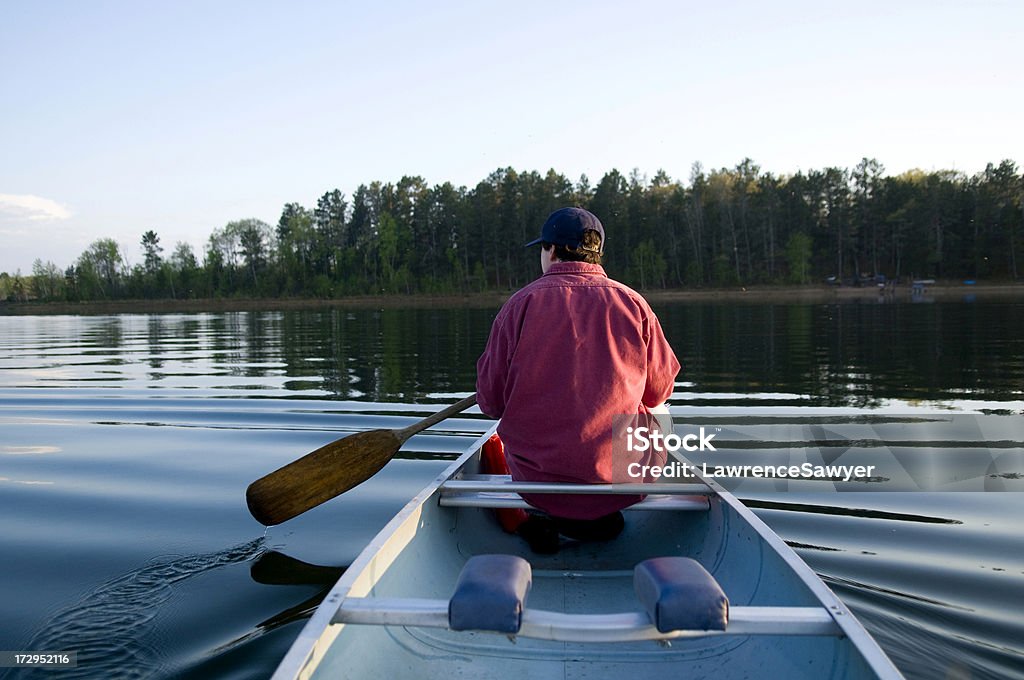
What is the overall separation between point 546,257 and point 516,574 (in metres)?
1.73

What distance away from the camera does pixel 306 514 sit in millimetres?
5281

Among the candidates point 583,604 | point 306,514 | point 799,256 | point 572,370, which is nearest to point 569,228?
point 572,370

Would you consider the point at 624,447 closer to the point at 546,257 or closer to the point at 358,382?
the point at 546,257

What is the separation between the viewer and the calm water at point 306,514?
331cm

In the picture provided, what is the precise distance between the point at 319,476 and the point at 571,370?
2.12 m

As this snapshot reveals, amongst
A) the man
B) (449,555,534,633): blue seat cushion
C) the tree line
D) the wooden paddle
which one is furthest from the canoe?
the tree line

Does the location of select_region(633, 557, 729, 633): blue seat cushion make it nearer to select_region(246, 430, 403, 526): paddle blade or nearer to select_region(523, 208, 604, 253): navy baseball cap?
select_region(523, 208, 604, 253): navy baseball cap

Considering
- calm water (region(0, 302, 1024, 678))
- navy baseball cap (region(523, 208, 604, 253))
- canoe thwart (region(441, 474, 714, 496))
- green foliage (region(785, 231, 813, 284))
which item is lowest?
calm water (region(0, 302, 1024, 678))

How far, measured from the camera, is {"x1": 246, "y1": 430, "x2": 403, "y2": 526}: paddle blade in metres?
4.12

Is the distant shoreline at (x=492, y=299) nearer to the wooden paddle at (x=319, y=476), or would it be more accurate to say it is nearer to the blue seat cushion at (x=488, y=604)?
the wooden paddle at (x=319, y=476)

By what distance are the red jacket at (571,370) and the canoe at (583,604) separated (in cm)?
15

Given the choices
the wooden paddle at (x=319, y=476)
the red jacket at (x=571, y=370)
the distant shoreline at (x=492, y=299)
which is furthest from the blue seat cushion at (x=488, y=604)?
the distant shoreline at (x=492, y=299)

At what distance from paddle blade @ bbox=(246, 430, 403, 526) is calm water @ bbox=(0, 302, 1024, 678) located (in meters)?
0.39

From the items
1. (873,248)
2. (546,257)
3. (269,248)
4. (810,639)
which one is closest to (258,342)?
(546,257)
